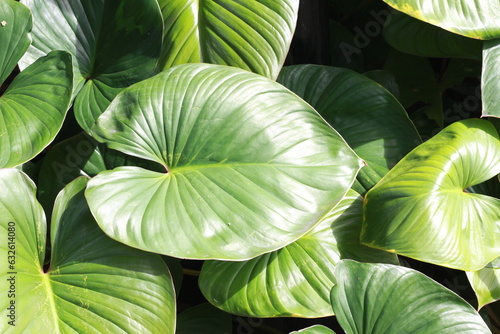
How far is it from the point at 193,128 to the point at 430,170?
0.44m

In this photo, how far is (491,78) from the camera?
1.09 meters

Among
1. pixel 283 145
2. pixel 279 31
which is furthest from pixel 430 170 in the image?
pixel 279 31

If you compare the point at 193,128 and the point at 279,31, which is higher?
the point at 279,31

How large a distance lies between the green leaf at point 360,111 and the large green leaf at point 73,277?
0.52 m

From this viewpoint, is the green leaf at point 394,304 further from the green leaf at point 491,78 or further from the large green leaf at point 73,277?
the green leaf at point 491,78

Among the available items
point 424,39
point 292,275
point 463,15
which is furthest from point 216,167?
point 424,39

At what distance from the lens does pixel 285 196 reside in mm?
861

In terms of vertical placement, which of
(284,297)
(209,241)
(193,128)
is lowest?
(284,297)

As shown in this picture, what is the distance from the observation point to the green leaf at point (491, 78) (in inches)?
41.8

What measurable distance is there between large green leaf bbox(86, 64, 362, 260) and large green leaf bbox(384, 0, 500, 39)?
0.35 metres

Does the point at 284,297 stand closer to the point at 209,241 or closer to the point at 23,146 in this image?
the point at 209,241

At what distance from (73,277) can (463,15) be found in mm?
918

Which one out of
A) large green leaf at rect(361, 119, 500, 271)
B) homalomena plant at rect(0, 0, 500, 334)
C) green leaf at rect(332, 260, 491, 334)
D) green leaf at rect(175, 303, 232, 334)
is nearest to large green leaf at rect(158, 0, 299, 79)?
homalomena plant at rect(0, 0, 500, 334)

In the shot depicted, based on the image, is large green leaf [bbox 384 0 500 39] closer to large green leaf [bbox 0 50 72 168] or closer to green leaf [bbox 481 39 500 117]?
green leaf [bbox 481 39 500 117]
